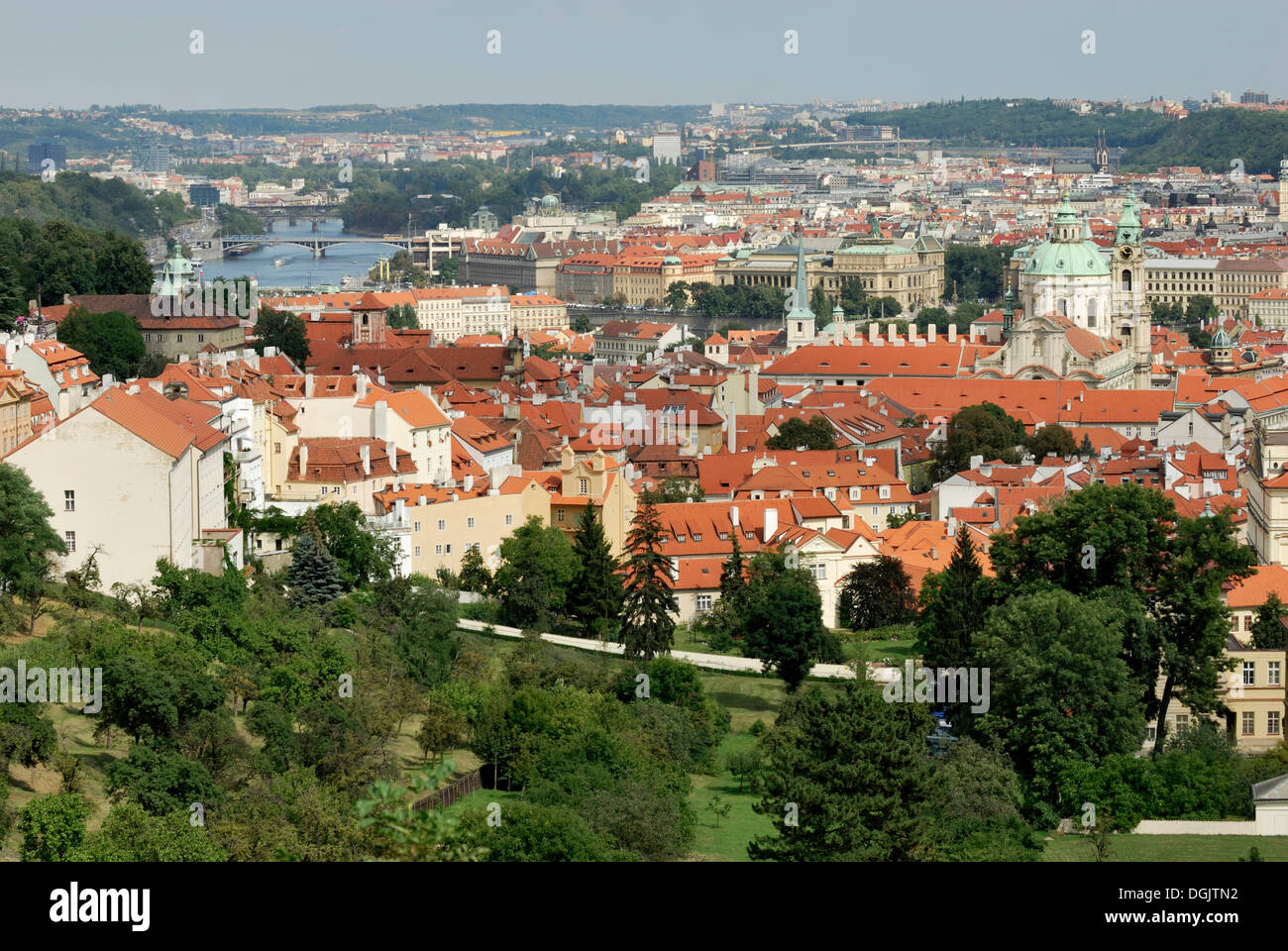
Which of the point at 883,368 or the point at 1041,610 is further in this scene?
the point at 883,368

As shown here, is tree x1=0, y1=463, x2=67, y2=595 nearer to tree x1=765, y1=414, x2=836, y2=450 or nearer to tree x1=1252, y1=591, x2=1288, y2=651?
tree x1=1252, y1=591, x2=1288, y2=651

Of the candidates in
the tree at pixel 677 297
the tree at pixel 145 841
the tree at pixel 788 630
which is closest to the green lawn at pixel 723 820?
the tree at pixel 788 630

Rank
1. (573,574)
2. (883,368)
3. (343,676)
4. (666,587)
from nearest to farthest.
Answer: (343,676), (666,587), (573,574), (883,368)

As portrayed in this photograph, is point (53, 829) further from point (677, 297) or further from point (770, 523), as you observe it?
point (677, 297)

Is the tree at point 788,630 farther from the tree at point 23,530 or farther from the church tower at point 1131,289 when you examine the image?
the church tower at point 1131,289

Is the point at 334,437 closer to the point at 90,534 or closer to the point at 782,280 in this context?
the point at 90,534
